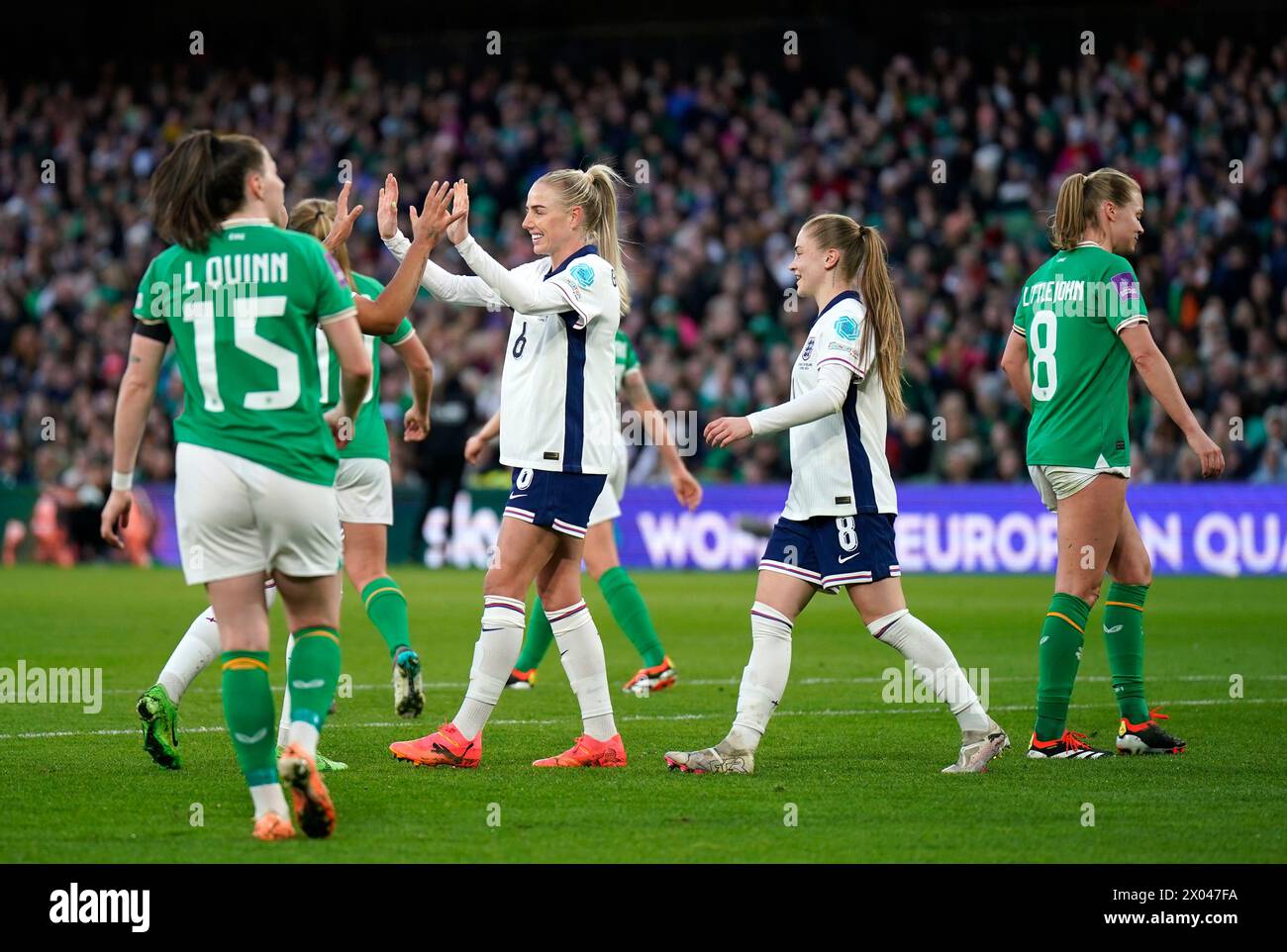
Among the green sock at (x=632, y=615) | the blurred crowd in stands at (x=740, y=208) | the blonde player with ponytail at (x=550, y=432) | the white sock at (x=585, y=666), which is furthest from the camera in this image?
the blurred crowd in stands at (x=740, y=208)

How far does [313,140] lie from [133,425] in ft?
81.9

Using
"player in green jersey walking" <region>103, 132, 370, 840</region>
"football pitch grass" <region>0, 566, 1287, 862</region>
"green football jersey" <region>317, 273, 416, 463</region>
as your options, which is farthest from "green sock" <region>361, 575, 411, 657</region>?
"player in green jersey walking" <region>103, 132, 370, 840</region>

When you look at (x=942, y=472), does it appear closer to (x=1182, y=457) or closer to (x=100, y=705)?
(x=1182, y=457)

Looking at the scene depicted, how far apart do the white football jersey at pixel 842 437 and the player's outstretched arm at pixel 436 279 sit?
125cm

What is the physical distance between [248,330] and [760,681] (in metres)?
2.55

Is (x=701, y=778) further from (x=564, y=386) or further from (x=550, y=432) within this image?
(x=564, y=386)

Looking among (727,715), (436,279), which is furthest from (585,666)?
(727,715)

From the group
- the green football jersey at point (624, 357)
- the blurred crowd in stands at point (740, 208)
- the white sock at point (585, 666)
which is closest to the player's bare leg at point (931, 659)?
the white sock at point (585, 666)

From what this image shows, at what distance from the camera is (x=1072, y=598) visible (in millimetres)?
7207

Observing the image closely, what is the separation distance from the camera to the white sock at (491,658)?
22.5ft

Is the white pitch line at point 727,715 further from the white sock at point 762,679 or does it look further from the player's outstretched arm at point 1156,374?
the player's outstretched arm at point 1156,374

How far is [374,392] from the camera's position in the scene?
26.7 ft

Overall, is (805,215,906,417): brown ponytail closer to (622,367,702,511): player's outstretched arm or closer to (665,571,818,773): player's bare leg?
(665,571,818,773): player's bare leg

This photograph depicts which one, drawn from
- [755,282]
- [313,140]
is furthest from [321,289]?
[313,140]
